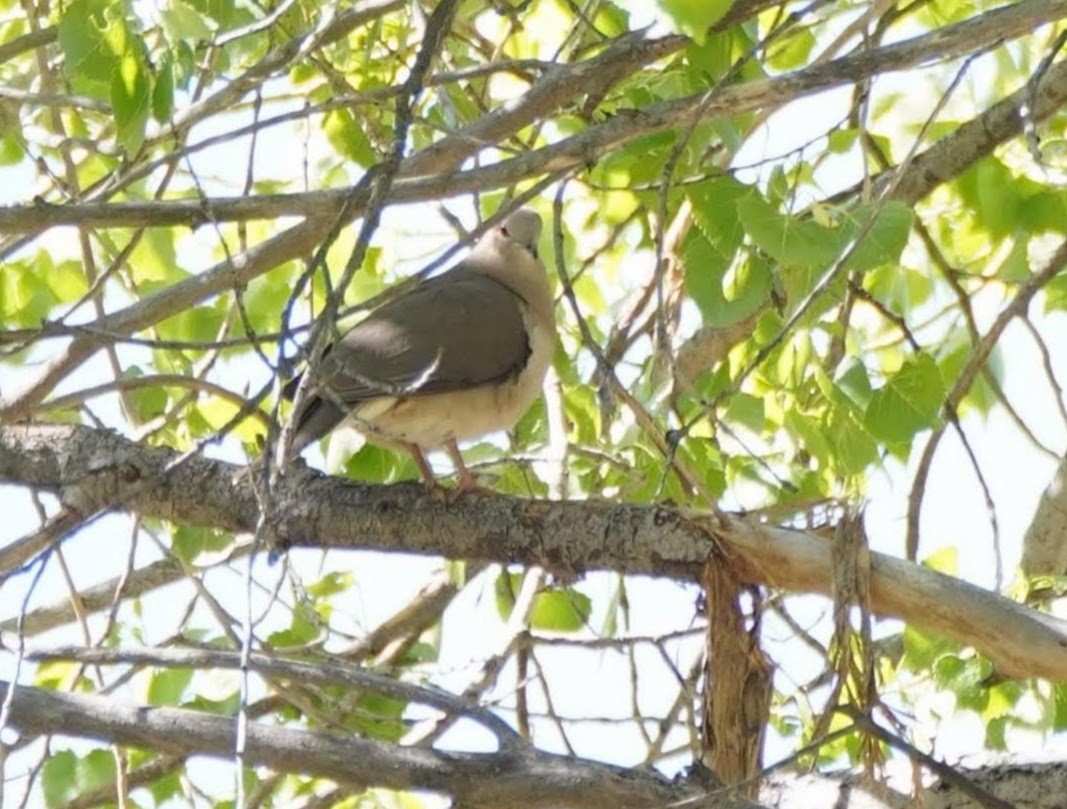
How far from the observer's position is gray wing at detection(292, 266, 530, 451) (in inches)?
171

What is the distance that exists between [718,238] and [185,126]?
114 cm

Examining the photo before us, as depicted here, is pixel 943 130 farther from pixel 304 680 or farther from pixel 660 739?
pixel 304 680

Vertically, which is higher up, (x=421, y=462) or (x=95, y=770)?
(x=421, y=462)

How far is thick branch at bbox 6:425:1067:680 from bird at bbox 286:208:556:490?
0.36 meters

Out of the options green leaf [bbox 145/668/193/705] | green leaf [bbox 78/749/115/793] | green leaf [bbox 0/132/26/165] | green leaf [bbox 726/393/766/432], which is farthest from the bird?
green leaf [bbox 0/132/26/165]

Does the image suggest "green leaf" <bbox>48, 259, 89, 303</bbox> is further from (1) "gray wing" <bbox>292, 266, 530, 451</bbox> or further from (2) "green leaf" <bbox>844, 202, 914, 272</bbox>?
(2) "green leaf" <bbox>844, 202, 914, 272</bbox>

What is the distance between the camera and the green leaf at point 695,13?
2736mm

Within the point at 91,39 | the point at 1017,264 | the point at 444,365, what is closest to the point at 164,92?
the point at 91,39

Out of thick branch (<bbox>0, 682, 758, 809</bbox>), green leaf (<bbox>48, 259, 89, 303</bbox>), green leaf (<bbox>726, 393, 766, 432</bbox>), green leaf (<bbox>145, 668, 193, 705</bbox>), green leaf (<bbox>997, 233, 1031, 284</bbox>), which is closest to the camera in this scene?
thick branch (<bbox>0, 682, 758, 809</bbox>)

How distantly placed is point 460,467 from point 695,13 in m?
1.74

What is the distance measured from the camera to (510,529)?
335 centimetres

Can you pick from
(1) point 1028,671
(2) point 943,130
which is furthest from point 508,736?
(2) point 943,130

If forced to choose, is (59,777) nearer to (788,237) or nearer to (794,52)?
(788,237)

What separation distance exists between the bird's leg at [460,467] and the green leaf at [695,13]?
144 cm
